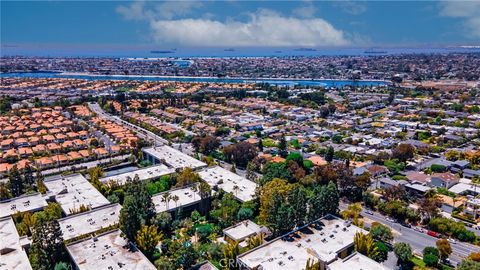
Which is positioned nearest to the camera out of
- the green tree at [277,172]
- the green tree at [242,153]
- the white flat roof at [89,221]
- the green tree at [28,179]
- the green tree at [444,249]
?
the green tree at [444,249]

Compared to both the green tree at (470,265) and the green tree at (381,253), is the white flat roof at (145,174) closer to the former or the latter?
the green tree at (381,253)

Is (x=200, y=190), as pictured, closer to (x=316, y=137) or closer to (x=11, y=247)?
(x=11, y=247)

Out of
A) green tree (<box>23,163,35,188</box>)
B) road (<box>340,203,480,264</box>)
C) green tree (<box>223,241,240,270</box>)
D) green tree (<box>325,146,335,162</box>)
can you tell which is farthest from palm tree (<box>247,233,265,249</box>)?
green tree (<box>23,163,35,188</box>)

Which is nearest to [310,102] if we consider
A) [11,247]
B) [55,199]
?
[55,199]

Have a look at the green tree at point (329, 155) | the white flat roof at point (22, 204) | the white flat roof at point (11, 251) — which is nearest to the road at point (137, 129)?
the white flat roof at point (22, 204)

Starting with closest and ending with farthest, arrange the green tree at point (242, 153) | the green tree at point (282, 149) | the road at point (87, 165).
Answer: the road at point (87, 165), the green tree at point (242, 153), the green tree at point (282, 149)

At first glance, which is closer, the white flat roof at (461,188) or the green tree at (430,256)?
the green tree at (430,256)
